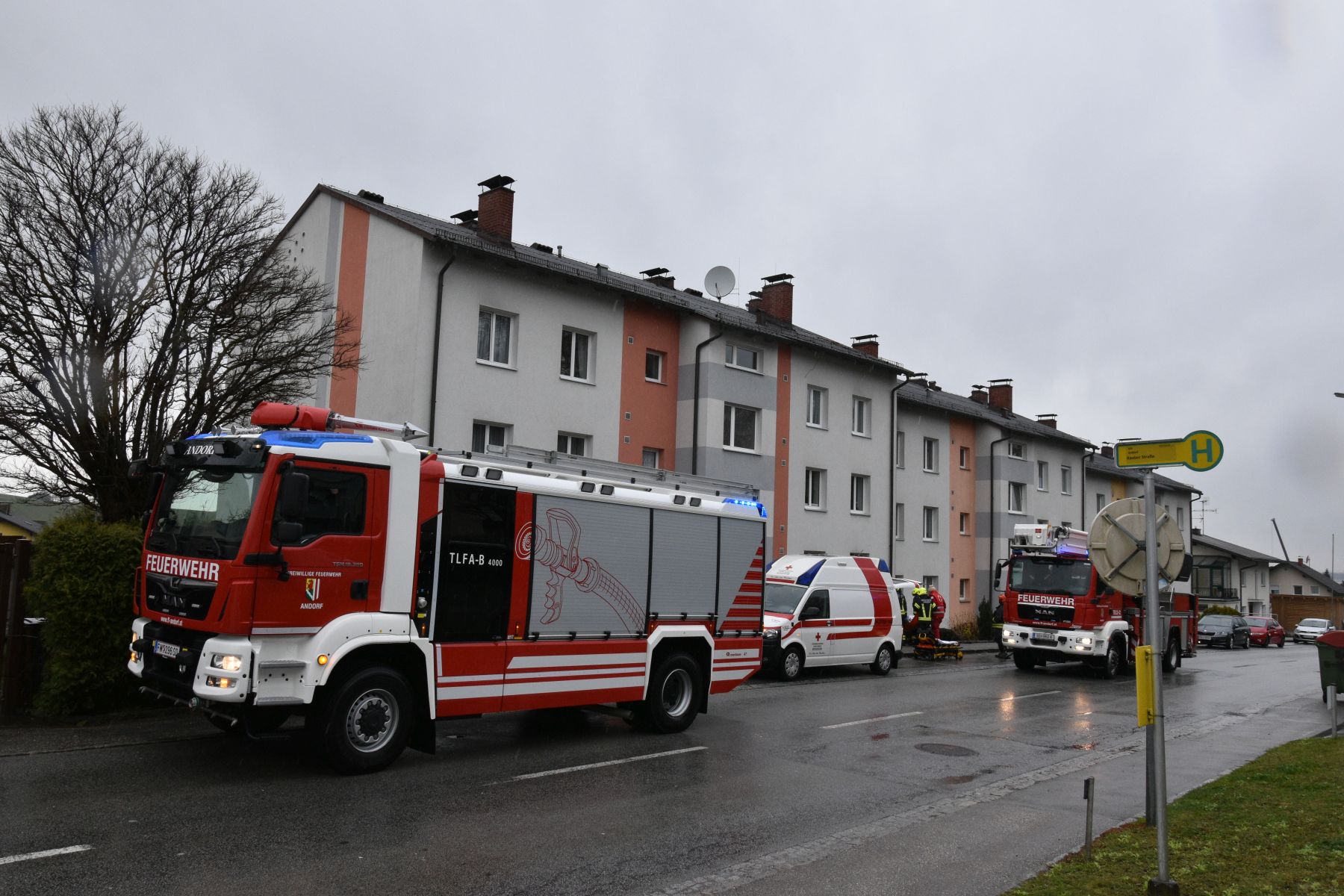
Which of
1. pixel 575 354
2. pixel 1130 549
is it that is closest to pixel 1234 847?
pixel 1130 549

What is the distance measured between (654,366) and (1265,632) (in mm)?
35042

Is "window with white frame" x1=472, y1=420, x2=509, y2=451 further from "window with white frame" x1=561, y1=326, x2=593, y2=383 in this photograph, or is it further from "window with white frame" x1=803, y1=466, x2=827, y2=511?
"window with white frame" x1=803, y1=466, x2=827, y2=511

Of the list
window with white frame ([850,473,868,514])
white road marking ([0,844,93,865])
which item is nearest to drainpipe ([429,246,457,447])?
white road marking ([0,844,93,865])

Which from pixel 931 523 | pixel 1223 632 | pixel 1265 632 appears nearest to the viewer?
pixel 931 523

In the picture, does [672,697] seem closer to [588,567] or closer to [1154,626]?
[588,567]

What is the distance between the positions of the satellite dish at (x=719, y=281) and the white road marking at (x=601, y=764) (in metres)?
21.6

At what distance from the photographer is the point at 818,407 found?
30812 mm

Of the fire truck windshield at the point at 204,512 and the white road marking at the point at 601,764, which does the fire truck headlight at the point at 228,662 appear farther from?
the white road marking at the point at 601,764

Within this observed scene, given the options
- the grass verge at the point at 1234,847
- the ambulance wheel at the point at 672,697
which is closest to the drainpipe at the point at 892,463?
the ambulance wheel at the point at 672,697

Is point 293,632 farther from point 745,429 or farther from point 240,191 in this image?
point 745,429

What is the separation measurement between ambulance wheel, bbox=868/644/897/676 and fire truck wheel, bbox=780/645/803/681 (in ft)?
7.35

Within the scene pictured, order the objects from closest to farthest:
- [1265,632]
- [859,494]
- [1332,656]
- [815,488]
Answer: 1. [1332,656]
2. [815,488]
3. [859,494]
4. [1265,632]

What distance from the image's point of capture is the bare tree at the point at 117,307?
11.4 metres

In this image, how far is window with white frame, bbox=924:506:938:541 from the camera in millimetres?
36531
